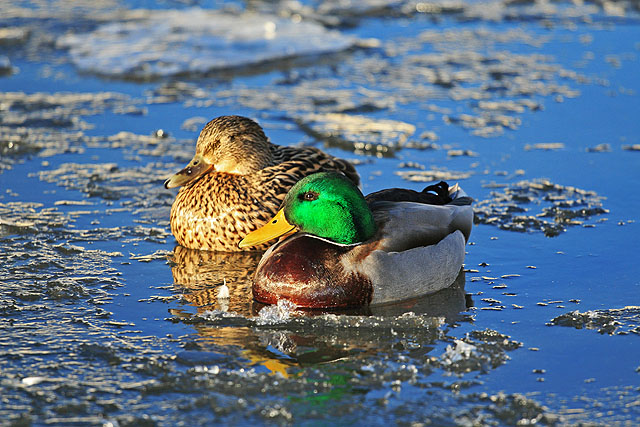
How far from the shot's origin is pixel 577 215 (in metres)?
6.46

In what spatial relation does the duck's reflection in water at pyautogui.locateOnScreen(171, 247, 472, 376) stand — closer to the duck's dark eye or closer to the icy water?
the icy water

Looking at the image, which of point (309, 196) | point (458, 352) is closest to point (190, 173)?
point (309, 196)

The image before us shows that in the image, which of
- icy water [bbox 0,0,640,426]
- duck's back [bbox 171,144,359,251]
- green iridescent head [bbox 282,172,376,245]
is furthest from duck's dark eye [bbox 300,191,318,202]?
duck's back [bbox 171,144,359,251]

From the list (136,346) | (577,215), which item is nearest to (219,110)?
(577,215)

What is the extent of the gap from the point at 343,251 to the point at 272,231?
0.44 m

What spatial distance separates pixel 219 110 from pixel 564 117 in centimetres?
307

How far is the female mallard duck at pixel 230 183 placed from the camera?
605 centimetres

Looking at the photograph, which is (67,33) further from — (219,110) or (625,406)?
(625,406)

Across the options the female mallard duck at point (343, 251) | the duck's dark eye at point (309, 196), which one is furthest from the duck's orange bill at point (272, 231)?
the duck's dark eye at point (309, 196)

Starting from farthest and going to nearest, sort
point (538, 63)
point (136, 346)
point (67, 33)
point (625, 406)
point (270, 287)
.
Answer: point (67, 33) → point (538, 63) → point (270, 287) → point (136, 346) → point (625, 406)

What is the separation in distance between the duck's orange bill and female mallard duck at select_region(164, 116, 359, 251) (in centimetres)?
66

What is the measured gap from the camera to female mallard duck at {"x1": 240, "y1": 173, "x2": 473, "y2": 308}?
5.09 metres

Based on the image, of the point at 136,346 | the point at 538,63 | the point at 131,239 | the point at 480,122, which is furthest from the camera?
the point at 538,63

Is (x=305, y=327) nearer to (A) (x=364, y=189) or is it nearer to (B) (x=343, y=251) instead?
(B) (x=343, y=251)
